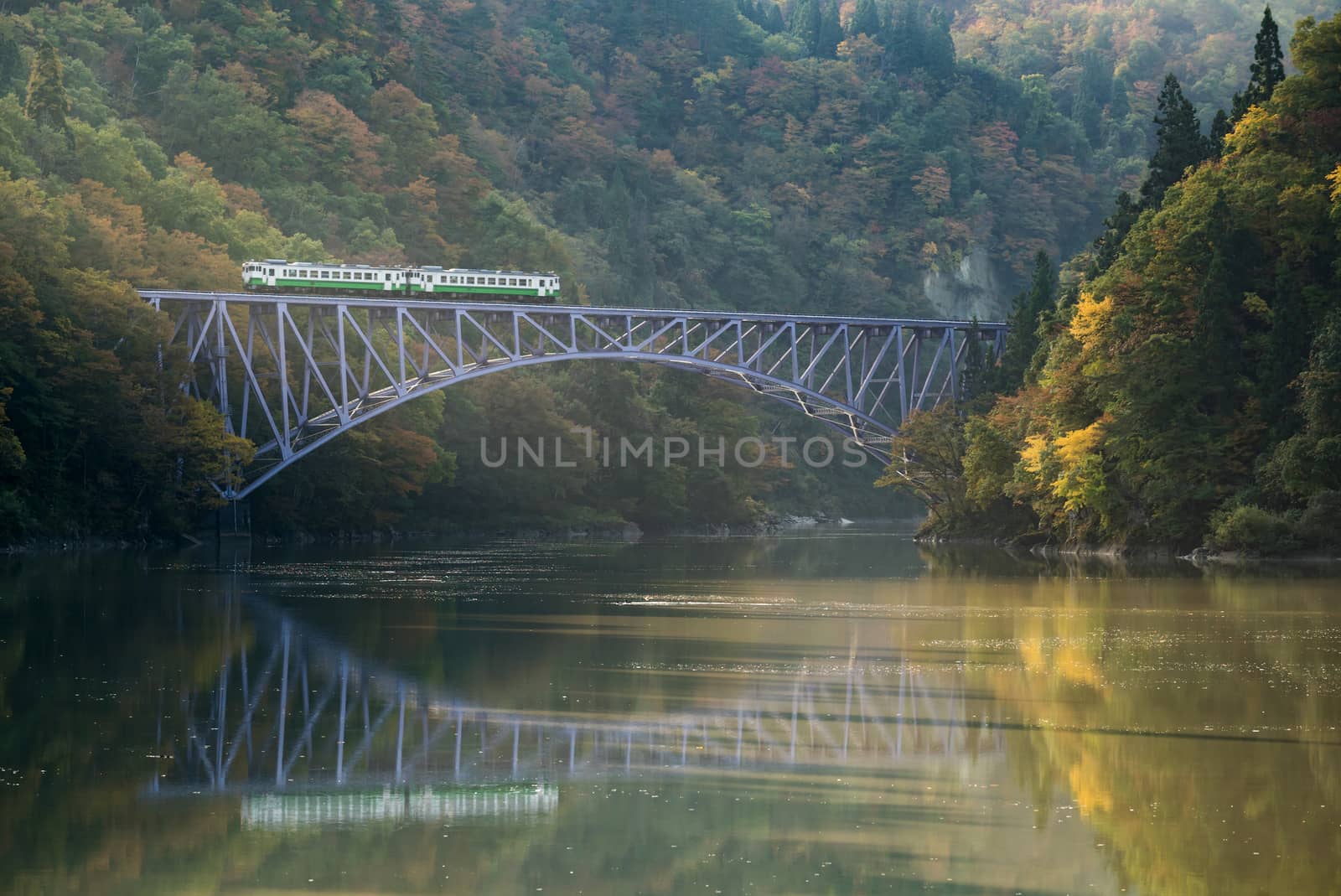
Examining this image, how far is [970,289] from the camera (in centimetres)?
16312

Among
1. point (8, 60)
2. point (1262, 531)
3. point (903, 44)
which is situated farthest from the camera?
point (903, 44)

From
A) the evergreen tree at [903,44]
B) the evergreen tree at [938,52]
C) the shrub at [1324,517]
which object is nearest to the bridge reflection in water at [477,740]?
the shrub at [1324,517]

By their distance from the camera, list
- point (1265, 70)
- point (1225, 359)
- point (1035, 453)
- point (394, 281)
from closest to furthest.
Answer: point (1225, 359), point (1035, 453), point (1265, 70), point (394, 281)

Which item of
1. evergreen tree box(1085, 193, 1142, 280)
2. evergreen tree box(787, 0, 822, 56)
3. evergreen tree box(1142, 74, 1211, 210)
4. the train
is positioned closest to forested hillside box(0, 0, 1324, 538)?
evergreen tree box(787, 0, 822, 56)

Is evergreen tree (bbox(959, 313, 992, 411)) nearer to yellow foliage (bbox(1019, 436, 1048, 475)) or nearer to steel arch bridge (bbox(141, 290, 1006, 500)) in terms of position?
steel arch bridge (bbox(141, 290, 1006, 500))

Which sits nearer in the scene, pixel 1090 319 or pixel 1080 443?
pixel 1080 443

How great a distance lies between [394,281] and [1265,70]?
35.1m

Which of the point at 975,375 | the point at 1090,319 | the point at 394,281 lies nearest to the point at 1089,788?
the point at 1090,319

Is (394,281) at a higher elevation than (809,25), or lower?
lower

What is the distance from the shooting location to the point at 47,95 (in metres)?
91.9

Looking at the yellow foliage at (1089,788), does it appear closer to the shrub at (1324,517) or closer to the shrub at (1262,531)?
the shrub at (1324,517)

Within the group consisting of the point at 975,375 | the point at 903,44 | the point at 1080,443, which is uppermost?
the point at 903,44

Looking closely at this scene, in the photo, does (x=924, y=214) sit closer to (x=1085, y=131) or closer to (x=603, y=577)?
(x=1085, y=131)

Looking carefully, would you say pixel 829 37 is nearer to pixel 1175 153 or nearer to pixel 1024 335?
pixel 1024 335
